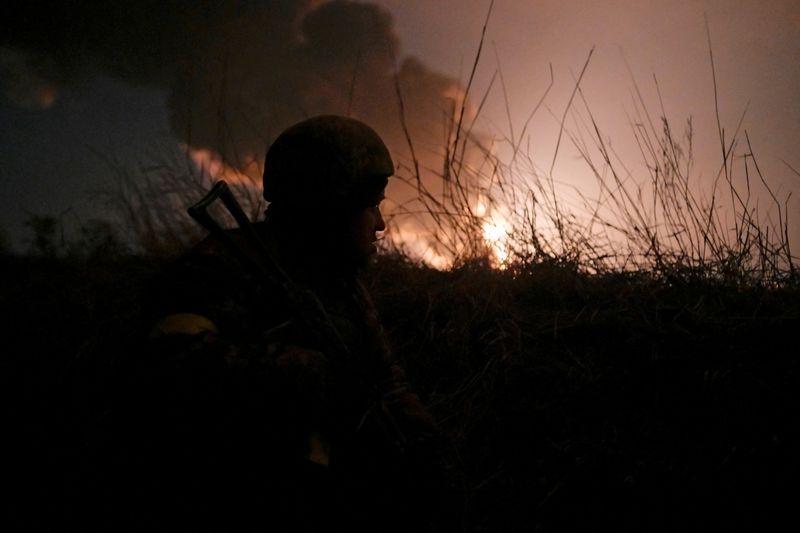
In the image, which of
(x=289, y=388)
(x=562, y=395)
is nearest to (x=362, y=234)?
(x=289, y=388)

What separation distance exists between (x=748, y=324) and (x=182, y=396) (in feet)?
7.53

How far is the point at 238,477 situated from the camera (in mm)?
1259

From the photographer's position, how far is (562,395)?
195 centimetres

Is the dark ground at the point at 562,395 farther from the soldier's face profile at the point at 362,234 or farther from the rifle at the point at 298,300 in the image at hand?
the soldier's face profile at the point at 362,234

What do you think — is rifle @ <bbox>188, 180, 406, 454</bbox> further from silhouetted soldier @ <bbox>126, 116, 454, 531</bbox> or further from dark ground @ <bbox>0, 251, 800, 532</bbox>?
dark ground @ <bbox>0, 251, 800, 532</bbox>

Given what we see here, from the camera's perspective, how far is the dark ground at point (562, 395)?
162 centimetres

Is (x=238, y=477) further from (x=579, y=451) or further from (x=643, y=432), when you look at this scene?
(x=643, y=432)

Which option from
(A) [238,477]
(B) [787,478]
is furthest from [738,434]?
(A) [238,477]

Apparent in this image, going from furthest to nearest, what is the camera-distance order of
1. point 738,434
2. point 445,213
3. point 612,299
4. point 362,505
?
1. point 445,213
2. point 612,299
3. point 738,434
4. point 362,505

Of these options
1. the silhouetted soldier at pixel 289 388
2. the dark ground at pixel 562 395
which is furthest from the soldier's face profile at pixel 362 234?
the dark ground at pixel 562 395

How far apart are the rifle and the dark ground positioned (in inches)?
24.1

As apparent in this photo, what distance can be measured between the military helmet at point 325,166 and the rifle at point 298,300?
30 cm

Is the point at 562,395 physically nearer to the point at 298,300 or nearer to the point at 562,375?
the point at 562,375

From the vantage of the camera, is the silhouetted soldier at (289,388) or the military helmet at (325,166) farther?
the military helmet at (325,166)
